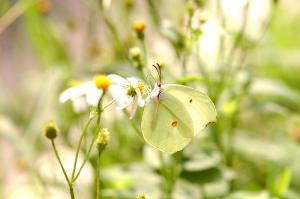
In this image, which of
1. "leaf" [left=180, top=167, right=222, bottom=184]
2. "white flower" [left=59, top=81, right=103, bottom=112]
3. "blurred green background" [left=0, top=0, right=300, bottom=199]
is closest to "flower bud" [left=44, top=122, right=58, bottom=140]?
"white flower" [left=59, top=81, right=103, bottom=112]

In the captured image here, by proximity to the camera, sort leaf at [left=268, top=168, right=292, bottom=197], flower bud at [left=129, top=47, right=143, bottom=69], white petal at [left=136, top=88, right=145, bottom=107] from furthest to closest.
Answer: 1. leaf at [left=268, top=168, right=292, bottom=197]
2. flower bud at [left=129, top=47, right=143, bottom=69]
3. white petal at [left=136, top=88, right=145, bottom=107]

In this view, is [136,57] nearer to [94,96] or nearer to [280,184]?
[94,96]

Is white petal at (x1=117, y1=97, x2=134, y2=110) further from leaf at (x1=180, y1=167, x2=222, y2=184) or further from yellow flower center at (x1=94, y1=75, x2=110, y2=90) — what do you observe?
leaf at (x1=180, y1=167, x2=222, y2=184)

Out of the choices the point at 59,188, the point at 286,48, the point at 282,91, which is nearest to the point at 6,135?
the point at 59,188

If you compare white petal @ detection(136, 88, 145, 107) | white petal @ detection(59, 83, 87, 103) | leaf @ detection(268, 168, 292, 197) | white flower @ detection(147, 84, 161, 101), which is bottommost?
white petal @ detection(136, 88, 145, 107)

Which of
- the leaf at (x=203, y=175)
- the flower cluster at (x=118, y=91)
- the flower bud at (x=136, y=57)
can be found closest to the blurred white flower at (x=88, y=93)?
the flower cluster at (x=118, y=91)

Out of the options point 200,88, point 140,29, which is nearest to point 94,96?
point 140,29

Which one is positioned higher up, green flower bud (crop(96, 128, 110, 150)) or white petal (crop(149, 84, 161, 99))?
white petal (crop(149, 84, 161, 99))
